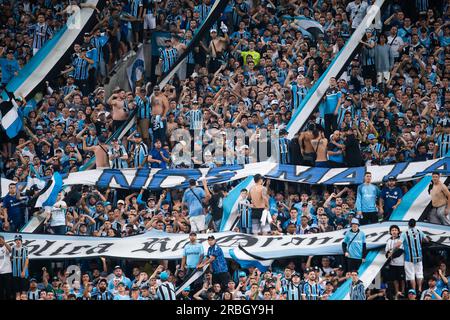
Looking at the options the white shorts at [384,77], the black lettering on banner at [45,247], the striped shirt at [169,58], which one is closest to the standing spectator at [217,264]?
the black lettering on banner at [45,247]

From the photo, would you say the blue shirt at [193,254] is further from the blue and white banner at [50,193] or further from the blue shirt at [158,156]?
the blue and white banner at [50,193]

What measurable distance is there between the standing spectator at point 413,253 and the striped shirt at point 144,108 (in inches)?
219

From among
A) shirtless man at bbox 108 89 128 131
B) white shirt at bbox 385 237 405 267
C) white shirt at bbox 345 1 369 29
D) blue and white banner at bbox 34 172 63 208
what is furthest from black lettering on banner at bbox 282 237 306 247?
white shirt at bbox 345 1 369 29

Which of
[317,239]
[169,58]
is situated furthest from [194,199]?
[169,58]

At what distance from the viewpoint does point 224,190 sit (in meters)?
22.2

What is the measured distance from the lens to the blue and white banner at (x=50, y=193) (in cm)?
2239

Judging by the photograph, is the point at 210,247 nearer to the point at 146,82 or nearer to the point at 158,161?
the point at 158,161

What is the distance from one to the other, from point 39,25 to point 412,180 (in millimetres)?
8413

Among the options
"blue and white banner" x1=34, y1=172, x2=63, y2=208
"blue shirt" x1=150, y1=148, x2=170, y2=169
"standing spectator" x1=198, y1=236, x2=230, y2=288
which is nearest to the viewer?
"standing spectator" x1=198, y1=236, x2=230, y2=288

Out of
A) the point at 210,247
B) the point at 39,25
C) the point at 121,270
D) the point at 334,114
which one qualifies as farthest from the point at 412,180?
the point at 39,25

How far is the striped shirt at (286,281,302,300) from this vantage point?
2068 cm

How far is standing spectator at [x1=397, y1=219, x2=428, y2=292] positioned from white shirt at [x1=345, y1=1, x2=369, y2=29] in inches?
206

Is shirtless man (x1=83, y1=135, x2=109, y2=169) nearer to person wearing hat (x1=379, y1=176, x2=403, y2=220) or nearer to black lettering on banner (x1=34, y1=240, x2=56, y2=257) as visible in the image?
black lettering on banner (x1=34, y1=240, x2=56, y2=257)
